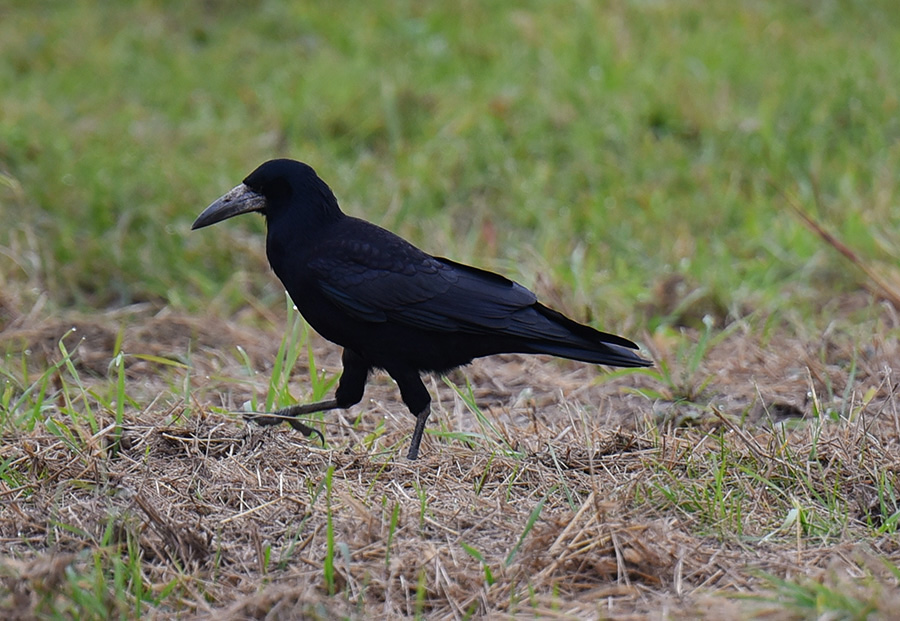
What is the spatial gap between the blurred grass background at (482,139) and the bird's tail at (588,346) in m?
Answer: 1.34

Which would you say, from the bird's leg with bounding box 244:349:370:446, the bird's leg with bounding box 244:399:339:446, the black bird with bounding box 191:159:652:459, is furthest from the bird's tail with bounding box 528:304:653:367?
the bird's leg with bounding box 244:399:339:446

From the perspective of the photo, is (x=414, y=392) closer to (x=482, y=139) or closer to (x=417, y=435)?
(x=417, y=435)

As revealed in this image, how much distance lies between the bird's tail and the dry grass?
0.21 m

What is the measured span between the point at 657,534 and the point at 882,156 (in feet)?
15.4

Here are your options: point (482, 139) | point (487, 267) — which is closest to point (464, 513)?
point (487, 267)

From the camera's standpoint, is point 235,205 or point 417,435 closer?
point 417,435

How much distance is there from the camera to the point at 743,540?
2752mm

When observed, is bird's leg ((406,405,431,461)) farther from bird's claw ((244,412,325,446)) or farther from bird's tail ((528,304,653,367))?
bird's tail ((528,304,653,367))

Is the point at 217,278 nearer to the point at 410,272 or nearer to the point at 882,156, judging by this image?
the point at 410,272

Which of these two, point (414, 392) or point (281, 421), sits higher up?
point (414, 392)

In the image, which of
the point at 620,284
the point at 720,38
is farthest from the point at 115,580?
the point at 720,38

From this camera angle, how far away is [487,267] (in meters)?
5.56

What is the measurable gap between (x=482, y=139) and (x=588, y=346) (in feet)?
11.5

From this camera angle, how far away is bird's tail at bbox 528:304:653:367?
11.6 ft
